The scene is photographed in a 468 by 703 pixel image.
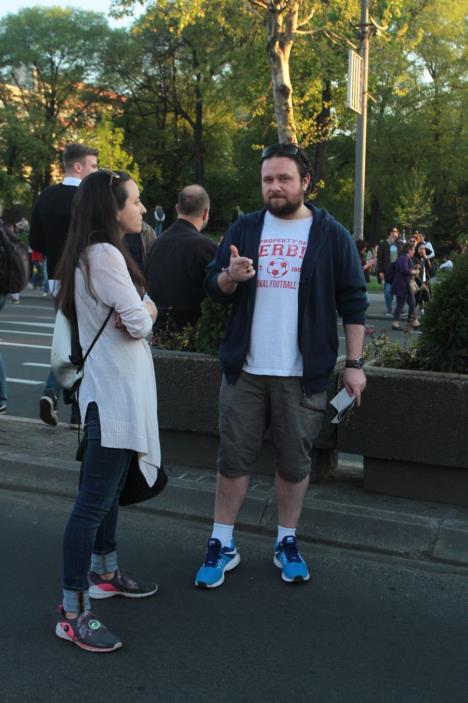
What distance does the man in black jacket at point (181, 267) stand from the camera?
5090 millimetres

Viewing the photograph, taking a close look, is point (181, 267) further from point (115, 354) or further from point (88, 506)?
point (88, 506)

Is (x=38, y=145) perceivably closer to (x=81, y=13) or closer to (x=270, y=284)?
(x=81, y=13)

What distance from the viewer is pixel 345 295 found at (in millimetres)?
3713

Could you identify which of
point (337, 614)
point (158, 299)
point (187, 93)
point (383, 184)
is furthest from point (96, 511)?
point (187, 93)

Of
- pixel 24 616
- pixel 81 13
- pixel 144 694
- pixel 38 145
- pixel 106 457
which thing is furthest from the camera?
pixel 81 13

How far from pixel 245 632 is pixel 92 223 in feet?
5.60

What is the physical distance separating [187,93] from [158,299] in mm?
46429

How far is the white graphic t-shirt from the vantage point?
3.56 meters

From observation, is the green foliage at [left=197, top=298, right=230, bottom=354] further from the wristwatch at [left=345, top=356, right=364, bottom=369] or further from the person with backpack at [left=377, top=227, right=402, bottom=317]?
the person with backpack at [left=377, top=227, right=402, bottom=317]

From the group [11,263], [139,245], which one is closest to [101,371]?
[11,263]

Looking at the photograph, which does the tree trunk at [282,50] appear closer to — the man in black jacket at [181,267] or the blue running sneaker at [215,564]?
the man in black jacket at [181,267]

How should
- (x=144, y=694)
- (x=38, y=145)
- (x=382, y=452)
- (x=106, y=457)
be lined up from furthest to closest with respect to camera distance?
1. (x=38, y=145)
2. (x=382, y=452)
3. (x=106, y=457)
4. (x=144, y=694)

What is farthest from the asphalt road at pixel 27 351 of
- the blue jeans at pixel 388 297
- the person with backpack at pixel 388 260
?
the person with backpack at pixel 388 260

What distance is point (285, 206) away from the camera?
3541 millimetres
